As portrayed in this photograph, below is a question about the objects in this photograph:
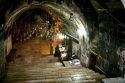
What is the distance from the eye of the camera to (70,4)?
14531mm

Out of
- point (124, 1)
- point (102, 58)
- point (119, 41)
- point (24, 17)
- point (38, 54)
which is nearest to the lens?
point (124, 1)

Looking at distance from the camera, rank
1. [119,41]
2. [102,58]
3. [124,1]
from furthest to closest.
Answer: [102,58], [119,41], [124,1]

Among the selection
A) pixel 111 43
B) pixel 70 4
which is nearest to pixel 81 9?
pixel 70 4

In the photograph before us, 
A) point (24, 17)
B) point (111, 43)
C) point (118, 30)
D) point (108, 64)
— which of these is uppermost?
point (24, 17)

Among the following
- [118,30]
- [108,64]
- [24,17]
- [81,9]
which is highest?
[24,17]

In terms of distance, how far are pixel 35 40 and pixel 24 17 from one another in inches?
177

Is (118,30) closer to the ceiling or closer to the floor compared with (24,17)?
closer to the floor

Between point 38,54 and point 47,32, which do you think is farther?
point 47,32

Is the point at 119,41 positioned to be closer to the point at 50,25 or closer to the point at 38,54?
the point at 38,54

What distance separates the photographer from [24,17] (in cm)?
3189

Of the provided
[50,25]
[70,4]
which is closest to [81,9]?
[70,4]

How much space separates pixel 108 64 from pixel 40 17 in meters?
22.2

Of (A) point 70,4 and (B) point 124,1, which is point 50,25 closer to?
(A) point 70,4

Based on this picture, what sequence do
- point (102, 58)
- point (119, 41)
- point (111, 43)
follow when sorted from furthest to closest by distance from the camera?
1. point (102, 58)
2. point (111, 43)
3. point (119, 41)
